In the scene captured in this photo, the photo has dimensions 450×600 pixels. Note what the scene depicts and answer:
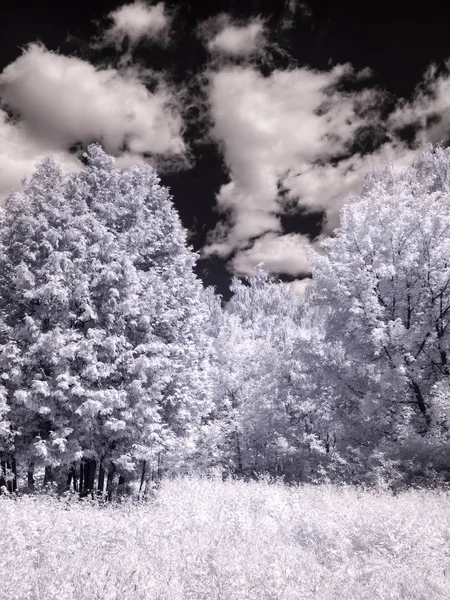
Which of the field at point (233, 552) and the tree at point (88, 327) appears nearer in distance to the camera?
the field at point (233, 552)

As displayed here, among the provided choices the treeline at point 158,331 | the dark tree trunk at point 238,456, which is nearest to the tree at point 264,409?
the dark tree trunk at point 238,456

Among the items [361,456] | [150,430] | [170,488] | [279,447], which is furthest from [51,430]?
[279,447]

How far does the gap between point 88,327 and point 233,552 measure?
10476mm

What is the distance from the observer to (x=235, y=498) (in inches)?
500

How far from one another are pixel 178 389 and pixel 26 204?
9.82 meters

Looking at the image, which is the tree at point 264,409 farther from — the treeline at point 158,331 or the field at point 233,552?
the field at point 233,552

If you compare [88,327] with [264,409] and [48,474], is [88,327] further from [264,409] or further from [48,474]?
[264,409]

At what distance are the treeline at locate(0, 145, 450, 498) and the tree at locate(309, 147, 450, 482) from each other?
65mm

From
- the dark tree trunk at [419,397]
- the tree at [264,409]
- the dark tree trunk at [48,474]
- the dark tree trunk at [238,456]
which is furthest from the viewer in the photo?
the dark tree trunk at [238,456]

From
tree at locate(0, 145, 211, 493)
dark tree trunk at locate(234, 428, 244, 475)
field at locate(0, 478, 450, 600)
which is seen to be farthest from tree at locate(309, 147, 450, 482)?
dark tree trunk at locate(234, 428, 244, 475)

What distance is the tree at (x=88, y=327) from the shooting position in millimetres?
13750

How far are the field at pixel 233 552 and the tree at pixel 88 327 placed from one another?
328 cm

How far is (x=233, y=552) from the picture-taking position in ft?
24.1

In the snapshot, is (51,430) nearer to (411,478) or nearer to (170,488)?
(170,488)
